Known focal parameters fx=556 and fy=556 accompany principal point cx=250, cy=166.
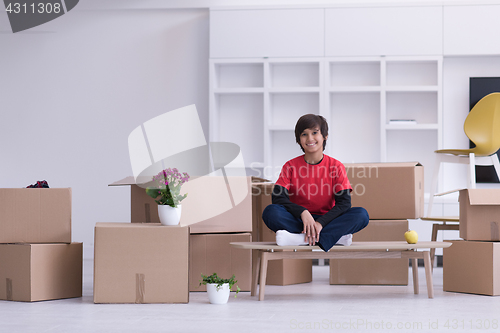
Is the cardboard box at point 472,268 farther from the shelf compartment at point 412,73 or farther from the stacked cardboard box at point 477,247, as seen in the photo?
the shelf compartment at point 412,73

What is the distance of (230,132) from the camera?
4637 millimetres

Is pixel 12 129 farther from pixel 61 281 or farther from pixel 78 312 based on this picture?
pixel 78 312

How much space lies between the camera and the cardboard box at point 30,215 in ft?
8.26

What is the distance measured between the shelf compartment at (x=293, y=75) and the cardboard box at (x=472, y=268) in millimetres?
2198

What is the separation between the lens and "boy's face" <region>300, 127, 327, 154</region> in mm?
2562

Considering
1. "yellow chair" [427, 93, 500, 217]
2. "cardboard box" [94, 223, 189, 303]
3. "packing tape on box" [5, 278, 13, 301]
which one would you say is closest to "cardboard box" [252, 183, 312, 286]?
"cardboard box" [94, 223, 189, 303]

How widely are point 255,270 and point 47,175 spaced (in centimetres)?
291

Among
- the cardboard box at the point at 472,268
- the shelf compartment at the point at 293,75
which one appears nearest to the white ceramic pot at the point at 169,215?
the cardboard box at the point at 472,268

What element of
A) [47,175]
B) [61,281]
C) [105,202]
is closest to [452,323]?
[61,281]

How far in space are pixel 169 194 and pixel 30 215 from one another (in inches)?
25.0

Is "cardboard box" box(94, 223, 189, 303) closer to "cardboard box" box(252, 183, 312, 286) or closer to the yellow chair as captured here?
"cardboard box" box(252, 183, 312, 286)

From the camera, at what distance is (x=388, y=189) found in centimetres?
287

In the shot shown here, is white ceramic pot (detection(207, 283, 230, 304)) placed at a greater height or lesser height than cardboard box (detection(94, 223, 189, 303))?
lesser

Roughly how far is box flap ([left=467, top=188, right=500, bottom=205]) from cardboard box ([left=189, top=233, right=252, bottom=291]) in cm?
109
